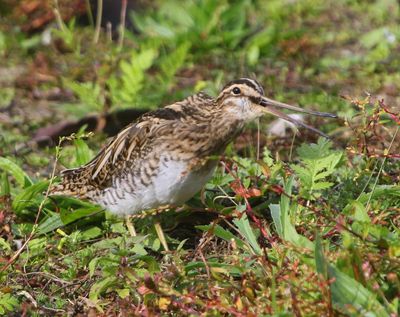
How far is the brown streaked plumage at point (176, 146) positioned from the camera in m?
5.09

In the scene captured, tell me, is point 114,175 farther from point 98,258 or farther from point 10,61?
point 10,61

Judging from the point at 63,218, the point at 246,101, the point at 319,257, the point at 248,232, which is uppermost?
the point at 246,101

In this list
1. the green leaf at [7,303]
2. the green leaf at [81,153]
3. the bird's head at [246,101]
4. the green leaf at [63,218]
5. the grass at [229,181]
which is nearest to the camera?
the grass at [229,181]

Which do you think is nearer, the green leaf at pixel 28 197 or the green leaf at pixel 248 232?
the green leaf at pixel 248 232

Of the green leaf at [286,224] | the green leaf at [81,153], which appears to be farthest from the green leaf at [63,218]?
the green leaf at [286,224]

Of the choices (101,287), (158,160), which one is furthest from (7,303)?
(158,160)

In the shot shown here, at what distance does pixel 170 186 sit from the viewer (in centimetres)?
505

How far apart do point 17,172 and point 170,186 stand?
4.37ft

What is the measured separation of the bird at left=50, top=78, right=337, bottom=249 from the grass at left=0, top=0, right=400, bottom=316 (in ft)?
0.51

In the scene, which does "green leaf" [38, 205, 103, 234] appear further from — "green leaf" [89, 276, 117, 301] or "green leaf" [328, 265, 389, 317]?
"green leaf" [328, 265, 389, 317]

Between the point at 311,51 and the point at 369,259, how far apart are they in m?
4.98

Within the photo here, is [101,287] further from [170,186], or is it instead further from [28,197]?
[28,197]

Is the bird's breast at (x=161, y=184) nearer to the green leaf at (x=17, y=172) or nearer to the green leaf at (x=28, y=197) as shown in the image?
the green leaf at (x=28, y=197)

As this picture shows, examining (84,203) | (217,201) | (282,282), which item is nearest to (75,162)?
(84,203)
